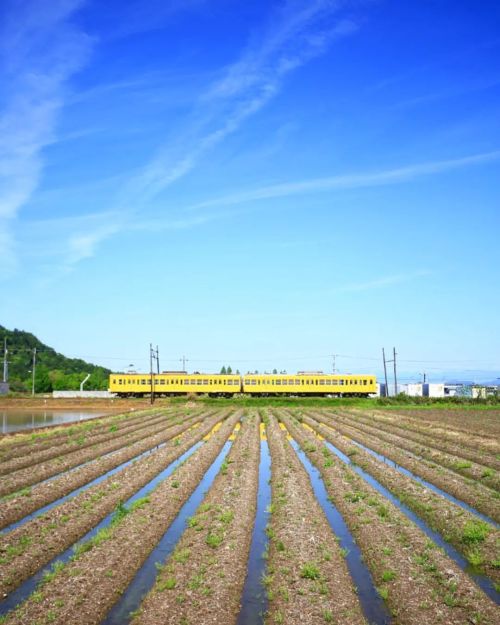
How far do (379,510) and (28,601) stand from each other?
1068 centimetres

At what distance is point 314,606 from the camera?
10789 mm

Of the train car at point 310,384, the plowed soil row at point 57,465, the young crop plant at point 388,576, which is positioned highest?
the train car at point 310,384

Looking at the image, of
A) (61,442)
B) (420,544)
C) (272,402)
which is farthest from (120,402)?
(420,544)

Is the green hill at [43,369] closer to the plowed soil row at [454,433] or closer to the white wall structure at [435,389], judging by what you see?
the white wall structure at [435,389]

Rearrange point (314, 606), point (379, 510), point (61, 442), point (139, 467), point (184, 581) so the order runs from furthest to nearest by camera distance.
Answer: point (61, 442) < point (139, 467) < point (379, 510) < point (184, 581) < point (314, 606)

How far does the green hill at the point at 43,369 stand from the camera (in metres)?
114

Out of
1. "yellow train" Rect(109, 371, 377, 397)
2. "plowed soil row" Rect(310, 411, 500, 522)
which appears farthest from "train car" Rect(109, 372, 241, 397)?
"plowed soil row" Rect(310, 411, 500, 522)

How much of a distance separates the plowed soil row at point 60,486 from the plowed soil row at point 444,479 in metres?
14.2

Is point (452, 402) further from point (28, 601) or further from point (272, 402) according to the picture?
point (28, 601)

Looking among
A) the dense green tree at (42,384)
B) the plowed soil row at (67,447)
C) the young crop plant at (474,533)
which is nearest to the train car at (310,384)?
the plowed soil row at (67,447)

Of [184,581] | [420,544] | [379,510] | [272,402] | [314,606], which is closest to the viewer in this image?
[314,606]

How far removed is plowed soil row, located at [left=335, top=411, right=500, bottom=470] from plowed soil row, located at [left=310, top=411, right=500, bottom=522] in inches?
34.5

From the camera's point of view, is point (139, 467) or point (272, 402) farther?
point (272, 402)

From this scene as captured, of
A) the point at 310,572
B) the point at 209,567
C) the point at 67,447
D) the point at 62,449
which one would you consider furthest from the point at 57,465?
the point at 310,572
